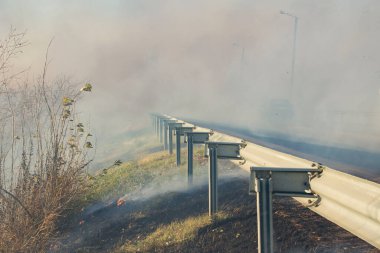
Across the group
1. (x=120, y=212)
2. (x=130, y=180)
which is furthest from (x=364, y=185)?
(x=130, y=180)

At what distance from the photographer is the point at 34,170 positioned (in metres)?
5.80

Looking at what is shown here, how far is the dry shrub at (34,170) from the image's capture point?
5051 mm

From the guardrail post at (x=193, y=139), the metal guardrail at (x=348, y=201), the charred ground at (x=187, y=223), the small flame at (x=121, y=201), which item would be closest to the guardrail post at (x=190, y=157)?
the guardrail post at (x=193, y=139)

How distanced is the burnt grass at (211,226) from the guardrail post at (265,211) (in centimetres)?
71

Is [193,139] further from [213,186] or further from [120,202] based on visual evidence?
[213,186]

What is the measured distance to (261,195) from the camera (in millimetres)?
3363

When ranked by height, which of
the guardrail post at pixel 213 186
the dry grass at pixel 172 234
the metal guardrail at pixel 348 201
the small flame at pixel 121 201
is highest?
the metal guardrail at pixel 348 201

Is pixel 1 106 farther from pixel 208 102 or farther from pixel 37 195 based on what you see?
pixel 208 102

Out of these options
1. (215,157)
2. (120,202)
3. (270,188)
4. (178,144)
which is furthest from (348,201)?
(178,144)

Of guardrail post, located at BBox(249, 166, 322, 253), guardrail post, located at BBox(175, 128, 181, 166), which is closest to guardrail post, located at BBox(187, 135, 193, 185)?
guardrail post, located at BBox(175, 128, 181, 166)

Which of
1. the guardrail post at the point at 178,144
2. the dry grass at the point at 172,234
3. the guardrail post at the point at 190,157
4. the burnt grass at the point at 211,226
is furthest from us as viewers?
the guardrail post at the point at 178,144

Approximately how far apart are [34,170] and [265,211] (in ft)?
11.8

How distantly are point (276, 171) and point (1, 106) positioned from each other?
415 centimetres

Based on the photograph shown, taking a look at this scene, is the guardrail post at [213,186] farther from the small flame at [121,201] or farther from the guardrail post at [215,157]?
the small flame at [121,201]
